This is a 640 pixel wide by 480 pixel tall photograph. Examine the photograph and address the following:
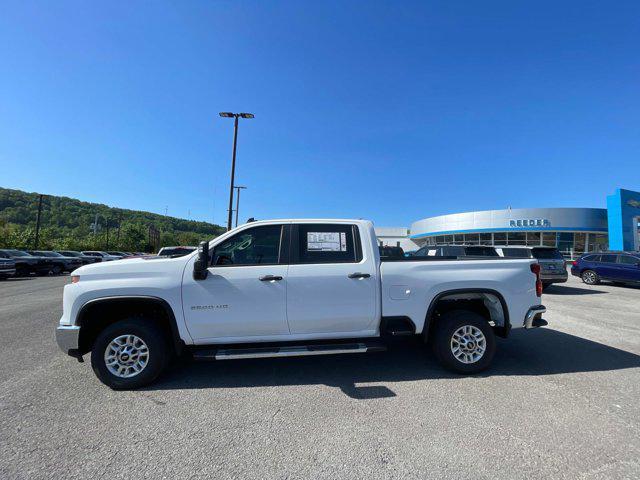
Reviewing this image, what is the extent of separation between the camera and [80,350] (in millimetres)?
3852

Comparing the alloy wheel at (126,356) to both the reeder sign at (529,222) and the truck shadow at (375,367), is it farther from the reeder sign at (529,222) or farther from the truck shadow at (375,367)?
the reeder sign at (529,222)

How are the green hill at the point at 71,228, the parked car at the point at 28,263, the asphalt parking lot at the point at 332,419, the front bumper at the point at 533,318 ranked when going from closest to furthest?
the asphalt parking lot at the point at 332,419, the front bumper at the point at 533,318, the parked car at the point at 28,263, the green hill at the point at 71,228

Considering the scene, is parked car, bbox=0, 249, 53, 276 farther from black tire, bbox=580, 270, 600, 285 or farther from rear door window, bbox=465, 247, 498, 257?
black tire, bbox=580, 270, 600, 285

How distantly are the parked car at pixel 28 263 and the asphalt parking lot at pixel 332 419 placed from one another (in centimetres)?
2111

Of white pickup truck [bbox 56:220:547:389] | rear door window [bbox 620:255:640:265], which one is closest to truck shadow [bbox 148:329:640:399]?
white pickup truck [bbox 56:220:547:389]

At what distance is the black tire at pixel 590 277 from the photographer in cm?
1468

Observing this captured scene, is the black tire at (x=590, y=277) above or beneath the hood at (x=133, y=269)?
beneath

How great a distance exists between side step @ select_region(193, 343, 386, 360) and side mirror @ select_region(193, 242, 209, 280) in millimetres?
900

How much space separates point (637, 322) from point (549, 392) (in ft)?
18.6

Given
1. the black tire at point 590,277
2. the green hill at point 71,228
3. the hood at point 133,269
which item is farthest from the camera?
the green hill at point 71,228

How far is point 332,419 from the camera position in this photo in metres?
3.12

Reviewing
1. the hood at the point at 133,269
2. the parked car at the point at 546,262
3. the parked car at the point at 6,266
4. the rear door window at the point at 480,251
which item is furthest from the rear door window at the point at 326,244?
the parked car at the point at 6,266

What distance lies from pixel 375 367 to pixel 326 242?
6.08 ft

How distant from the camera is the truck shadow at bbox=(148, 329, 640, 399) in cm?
394
